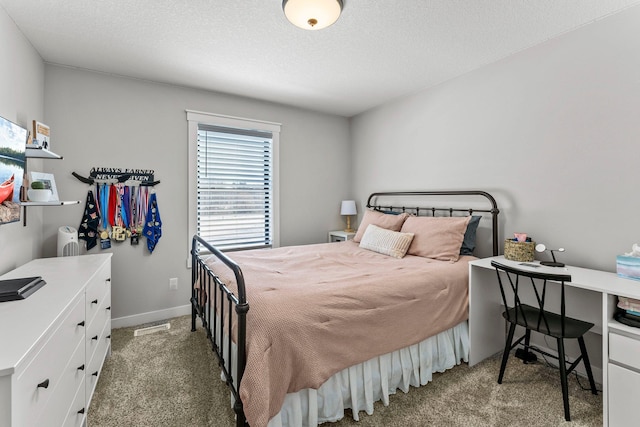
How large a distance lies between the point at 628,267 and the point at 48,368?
3002 mm

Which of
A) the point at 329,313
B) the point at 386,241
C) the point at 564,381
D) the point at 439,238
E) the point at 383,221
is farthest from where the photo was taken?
the point at 383,221

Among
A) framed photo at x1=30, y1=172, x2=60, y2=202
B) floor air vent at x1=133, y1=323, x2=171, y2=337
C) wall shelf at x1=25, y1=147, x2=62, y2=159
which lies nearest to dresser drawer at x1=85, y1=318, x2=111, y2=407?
floor air vent at x1=133, y1=323, x2=171, y2=337

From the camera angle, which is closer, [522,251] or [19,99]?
[19,99]

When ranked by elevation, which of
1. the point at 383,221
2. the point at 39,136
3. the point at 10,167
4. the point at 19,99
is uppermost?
the point at 19,99

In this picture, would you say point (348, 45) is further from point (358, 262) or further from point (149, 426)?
point (149, 426)

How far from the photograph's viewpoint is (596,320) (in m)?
2.08

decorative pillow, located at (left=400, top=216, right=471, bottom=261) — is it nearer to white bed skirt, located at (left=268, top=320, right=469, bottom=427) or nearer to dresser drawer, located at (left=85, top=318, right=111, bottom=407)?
white bed skirt, located at (left=268, top=320, right=469, bottom=427)

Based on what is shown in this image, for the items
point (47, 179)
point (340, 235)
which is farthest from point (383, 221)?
point (47, 179)

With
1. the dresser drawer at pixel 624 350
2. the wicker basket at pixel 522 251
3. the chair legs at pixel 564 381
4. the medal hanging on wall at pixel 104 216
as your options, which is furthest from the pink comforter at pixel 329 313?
the medal hanging on wall at pixel 104 216

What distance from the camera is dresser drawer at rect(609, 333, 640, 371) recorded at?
4.88 ft

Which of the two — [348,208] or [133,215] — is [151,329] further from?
[348,208]

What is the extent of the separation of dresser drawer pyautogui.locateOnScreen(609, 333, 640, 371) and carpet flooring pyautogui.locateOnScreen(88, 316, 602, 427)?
0.46 m

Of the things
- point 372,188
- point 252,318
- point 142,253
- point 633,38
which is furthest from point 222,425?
point 633,38

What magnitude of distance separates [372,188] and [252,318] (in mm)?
2969
